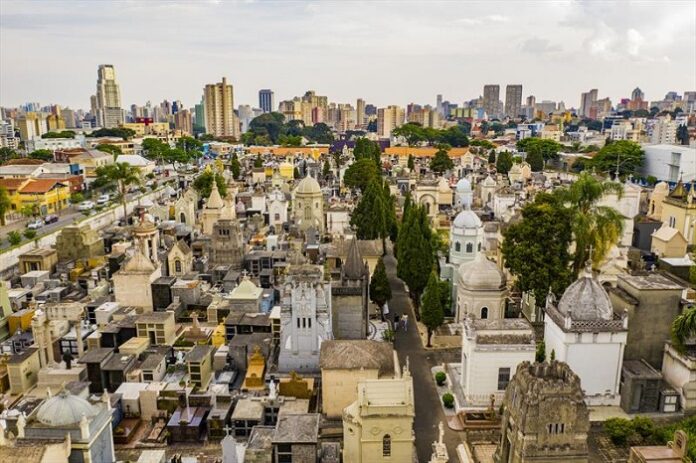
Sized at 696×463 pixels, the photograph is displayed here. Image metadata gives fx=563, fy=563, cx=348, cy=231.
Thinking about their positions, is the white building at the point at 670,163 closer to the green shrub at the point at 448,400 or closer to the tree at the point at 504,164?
the tree at the point at 504,164

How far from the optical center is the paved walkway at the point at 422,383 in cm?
2511

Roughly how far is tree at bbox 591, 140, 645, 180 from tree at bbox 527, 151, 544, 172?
9.50m

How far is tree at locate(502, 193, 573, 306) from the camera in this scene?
33.3 metres

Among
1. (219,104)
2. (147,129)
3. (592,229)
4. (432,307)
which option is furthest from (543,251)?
(219,104)

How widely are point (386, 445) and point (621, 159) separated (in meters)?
85.0

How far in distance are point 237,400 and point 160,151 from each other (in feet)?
303

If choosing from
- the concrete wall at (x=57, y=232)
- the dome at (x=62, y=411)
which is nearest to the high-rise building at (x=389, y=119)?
the concrete wall at (x=57, y=232)

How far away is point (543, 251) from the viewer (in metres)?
33.6

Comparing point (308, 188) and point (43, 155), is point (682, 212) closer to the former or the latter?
point (308, 188)

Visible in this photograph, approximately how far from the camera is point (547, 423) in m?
18.3

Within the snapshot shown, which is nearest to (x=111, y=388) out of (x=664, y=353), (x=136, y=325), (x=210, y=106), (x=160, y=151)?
(x=136, y=325)

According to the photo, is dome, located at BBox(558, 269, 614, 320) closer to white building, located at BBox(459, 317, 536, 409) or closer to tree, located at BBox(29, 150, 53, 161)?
white building, located at BBox(459, 317, 536, 409)

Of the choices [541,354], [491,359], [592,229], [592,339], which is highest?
[592,229]

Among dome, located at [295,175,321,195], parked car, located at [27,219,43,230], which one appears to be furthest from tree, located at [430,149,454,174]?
parked car, located at [27,219,43,230]
